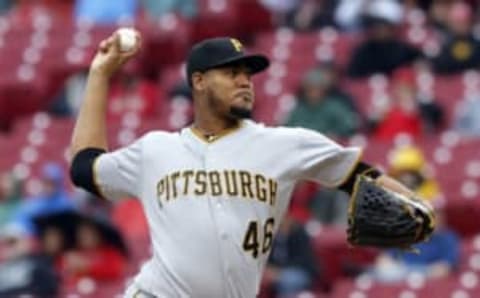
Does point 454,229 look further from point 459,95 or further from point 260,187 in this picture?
point 260,187

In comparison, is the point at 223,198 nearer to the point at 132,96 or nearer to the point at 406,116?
the point at 406,116

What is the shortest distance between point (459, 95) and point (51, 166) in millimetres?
2622

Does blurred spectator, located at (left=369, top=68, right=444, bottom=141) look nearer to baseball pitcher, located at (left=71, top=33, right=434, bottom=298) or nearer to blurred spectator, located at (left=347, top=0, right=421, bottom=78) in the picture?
blurred spectator, located at (left=347, top=0, right=421, bottom=78)

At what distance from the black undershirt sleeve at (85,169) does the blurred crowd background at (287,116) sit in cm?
295

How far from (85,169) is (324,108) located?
592cm

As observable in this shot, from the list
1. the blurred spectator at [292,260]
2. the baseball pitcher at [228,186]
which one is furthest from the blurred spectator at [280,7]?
the baseball pitcher at [228,186]

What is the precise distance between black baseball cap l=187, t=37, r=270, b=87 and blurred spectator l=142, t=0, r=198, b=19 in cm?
815

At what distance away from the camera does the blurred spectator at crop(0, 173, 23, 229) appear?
12914 millimetres

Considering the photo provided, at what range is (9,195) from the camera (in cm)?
1317

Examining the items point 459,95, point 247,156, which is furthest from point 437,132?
point 247,156

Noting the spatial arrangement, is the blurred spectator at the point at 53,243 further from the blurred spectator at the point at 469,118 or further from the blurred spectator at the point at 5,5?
the blurred spectator at the point at 5,5

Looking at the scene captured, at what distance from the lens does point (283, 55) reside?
46.9 feet

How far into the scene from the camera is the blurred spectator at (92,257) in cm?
1138

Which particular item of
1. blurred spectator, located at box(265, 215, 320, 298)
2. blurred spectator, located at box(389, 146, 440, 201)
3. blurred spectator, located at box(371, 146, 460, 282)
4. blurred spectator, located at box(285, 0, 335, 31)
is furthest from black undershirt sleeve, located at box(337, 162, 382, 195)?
blurred spectator, located at box(285, 0, 335, 31)
